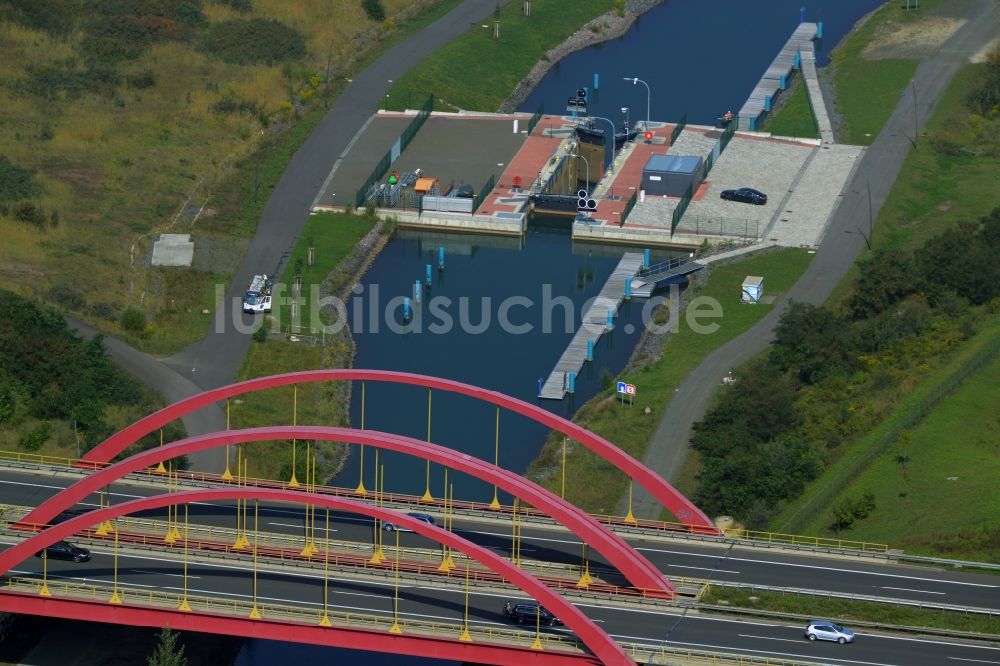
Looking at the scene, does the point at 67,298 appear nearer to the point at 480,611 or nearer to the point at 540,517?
the point at 540,517

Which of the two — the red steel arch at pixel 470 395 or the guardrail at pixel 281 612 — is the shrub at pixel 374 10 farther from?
the guardrail at pixel 281 612

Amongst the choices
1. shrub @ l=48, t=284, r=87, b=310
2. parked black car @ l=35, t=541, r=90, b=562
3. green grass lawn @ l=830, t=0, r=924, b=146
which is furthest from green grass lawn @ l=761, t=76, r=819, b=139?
parked black car @ l=35, t=541, r=90, b=562

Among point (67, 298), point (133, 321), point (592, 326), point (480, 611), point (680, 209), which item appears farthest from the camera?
point (680, 209)

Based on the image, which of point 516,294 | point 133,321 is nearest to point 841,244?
point 516,294

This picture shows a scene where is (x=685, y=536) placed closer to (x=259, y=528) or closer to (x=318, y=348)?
(x=259, y=528)

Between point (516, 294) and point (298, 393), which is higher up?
point (516, 294)

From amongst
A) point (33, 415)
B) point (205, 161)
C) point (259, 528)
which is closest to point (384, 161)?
point (205, 161)

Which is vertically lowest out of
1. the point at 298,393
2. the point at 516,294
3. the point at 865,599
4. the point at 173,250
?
the point at 865,599
